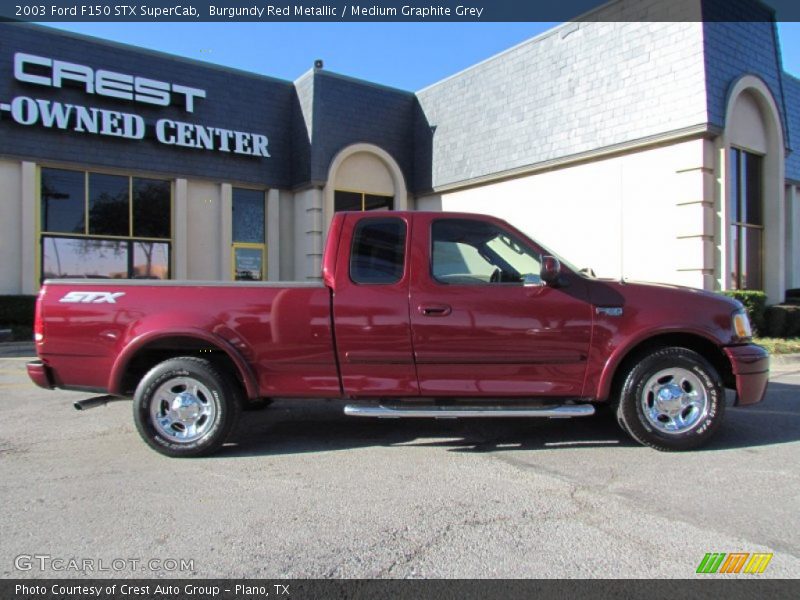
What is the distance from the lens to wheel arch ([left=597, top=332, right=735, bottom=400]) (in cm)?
481

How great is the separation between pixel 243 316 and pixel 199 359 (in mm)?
542

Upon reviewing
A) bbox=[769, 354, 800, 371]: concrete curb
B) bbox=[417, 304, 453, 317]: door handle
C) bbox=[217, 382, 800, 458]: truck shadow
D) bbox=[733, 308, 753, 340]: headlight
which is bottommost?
bbox=[217, 382, 800, 458]: truck shadow

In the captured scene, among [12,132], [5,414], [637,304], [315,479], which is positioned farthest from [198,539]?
[12,132]

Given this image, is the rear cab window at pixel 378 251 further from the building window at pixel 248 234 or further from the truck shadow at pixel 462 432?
the building window at pixel 248 234

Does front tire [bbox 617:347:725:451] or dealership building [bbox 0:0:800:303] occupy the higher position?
dealership building [bbox 0:0:800:303]

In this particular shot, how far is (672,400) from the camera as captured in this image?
4867 millimetres

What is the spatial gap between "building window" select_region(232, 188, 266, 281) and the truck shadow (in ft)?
34.9

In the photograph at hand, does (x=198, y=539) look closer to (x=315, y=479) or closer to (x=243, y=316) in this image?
(x=315, y=479)

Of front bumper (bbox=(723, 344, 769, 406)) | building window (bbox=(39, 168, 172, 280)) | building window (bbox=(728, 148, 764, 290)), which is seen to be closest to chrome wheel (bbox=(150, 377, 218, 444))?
front bumper (bbox=(723, 344, 769, 406))

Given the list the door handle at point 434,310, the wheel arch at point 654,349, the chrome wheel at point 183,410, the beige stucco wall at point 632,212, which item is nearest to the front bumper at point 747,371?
the wheel arch at point 654,349

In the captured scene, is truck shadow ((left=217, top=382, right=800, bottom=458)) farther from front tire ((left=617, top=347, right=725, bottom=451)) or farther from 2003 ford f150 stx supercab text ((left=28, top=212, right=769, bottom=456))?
2003 ford f150 stx supercab text ((left=28, top=212, right=769, bottom=456))

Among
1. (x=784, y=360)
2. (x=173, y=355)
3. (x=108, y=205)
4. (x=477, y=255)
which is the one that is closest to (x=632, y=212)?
(x=784, y=360)

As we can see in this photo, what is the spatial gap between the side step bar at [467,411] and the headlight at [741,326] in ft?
4.77

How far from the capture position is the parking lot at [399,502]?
10.2 feet
